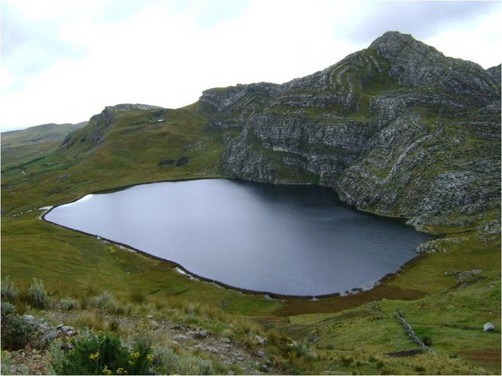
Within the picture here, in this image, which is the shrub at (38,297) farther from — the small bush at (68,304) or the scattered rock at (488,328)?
the scattered rock at (488,328)

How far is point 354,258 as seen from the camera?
92062 millimetres

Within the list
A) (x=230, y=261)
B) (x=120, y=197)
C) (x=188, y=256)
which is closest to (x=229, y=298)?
(x=230, y=261)

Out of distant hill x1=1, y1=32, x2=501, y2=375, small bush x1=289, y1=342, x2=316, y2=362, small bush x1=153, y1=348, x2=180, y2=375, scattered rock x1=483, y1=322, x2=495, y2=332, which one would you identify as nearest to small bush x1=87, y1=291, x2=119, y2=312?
distant hill x1=1, y1=32, x2=501, y2=375

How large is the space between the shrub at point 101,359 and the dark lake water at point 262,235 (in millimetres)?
63547

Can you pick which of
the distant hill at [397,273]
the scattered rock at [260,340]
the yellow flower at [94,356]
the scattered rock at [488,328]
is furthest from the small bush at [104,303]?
the scattered rock at [488,328]

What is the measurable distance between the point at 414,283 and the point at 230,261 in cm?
3773

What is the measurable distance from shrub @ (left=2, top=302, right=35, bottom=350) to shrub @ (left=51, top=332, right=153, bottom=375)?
4.03 metres

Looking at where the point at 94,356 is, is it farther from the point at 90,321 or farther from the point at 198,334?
the point at 198,334

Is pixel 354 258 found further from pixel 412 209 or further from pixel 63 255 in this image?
pixel 63 255

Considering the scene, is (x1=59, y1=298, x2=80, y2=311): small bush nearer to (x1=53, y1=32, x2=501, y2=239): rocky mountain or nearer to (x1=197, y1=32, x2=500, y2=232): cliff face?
(x1=53, y1=32, x2=501, y2=239): rocky mountain

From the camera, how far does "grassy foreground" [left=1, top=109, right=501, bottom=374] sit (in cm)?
2656

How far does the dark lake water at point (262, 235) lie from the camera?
85.3 metres

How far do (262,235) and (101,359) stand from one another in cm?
9816

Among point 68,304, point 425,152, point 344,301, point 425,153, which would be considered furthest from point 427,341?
point 425,152
